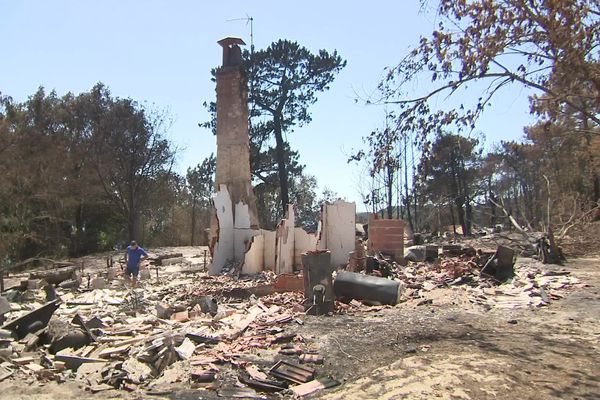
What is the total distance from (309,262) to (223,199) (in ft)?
32.0

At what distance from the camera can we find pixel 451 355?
270 inches

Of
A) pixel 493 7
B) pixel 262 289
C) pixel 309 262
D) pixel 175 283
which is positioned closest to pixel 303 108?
pixel 175 283

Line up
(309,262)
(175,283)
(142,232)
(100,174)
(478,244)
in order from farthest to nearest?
(142,232) < (100,174) < (478,244) < (175,283) < (309,262)

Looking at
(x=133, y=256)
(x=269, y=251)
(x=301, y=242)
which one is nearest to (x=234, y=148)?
(x=269, y=251)

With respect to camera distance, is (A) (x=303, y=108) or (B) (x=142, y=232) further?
(B) (x=142, y=232)

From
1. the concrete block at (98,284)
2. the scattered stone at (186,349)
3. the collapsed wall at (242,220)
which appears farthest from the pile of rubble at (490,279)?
the concrete block at (98,284)

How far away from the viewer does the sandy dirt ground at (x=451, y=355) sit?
19.0 feet

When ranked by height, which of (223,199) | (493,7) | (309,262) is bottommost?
(309,262)

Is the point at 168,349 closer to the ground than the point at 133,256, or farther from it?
closer to the ground

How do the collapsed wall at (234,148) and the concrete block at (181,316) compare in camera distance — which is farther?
the collapsed wall at (234,148)

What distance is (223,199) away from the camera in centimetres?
1919

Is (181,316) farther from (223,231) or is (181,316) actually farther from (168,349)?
(223,231)

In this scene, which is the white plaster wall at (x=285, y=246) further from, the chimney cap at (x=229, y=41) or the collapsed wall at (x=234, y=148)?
the chimney cap at (x=229, y=41)

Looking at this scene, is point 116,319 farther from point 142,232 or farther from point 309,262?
point 142,232
